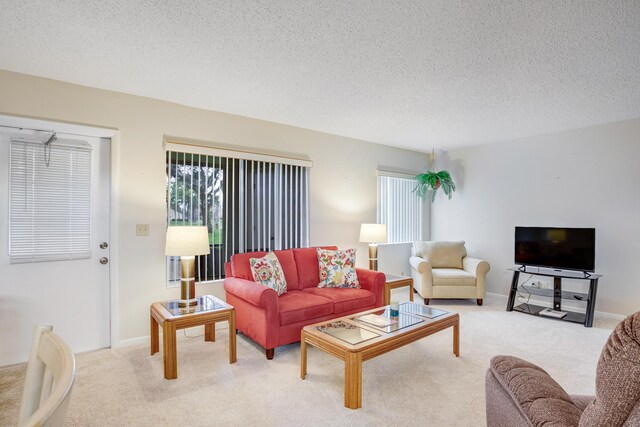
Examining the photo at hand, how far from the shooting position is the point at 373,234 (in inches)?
183

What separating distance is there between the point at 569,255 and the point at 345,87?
345 centimetres

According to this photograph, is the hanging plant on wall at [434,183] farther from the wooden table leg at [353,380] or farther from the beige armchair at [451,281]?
the wooden table leg at [353,380]

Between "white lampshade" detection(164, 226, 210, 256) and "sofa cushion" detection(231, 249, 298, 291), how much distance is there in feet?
1.95

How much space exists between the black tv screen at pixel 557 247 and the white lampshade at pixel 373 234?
1845mm

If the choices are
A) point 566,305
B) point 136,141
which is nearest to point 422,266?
point 566,305

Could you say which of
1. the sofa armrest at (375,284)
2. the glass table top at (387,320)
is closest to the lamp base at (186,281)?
the glass table top at (387,320)

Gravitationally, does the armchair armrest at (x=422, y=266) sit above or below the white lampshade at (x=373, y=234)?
below

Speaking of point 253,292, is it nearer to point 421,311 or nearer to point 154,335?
point 154,335

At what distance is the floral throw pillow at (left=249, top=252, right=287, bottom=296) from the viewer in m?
3.38

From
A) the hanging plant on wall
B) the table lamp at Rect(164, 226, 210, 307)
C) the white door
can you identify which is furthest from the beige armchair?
the white door

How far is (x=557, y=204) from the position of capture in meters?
4.67

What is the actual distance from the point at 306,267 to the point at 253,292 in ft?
3.26

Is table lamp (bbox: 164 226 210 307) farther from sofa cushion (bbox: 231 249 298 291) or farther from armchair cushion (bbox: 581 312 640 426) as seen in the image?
armchair cushion (bbox: 581 312 640 426)

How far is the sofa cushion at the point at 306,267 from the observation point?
12.7 feet
